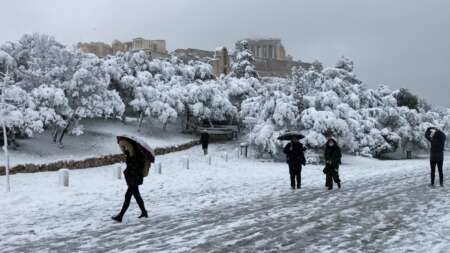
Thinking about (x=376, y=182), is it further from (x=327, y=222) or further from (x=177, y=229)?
(x=177, y=229)

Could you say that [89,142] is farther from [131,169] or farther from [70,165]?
[131,169]

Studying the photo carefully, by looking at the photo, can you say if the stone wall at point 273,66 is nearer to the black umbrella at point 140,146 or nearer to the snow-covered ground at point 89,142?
the snow-covered ground at point 89,142

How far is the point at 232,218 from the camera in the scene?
35.7 feet

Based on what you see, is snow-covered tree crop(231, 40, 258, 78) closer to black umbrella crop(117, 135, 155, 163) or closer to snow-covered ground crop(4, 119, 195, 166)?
snow-covered ground crop(4, 119, 195, 166)

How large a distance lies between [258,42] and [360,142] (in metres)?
135

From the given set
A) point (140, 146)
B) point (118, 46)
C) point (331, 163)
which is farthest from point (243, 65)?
point (118, 46)

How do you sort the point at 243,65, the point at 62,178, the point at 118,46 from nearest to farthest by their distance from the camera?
the point at 62,178 → the point at 243,65 → the point at 118,46

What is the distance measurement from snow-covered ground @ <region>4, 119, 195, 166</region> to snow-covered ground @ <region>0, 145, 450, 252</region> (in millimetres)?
8278

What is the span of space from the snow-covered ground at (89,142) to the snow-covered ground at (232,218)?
8278 millimetres

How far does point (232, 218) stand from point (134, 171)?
2183mm

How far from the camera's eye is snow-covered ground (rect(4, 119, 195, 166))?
91.0 ft

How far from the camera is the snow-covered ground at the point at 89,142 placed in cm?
2775

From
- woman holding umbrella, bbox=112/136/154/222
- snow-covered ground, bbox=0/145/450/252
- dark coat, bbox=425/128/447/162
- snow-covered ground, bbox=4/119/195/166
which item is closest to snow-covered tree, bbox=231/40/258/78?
snow-covered ground, bbox=4/119/195/166

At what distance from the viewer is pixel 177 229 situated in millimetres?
9648
